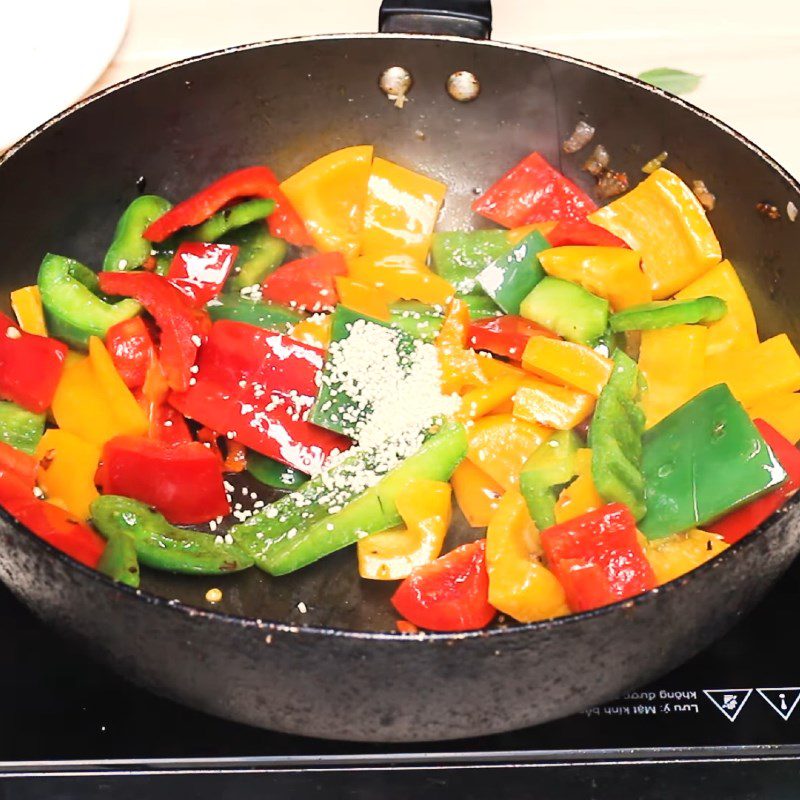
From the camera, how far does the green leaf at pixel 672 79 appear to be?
216 cm

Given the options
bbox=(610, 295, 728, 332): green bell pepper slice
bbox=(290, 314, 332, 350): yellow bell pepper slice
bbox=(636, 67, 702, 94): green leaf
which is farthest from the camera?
bbox=(636, 67, 702, 94): green leaf

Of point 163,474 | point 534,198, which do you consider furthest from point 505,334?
Result: point 163,474

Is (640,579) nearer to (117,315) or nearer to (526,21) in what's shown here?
(117,315)

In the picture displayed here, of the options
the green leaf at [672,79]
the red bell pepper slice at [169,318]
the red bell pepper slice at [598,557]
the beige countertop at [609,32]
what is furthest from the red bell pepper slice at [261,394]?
the green leaf at [672,79]

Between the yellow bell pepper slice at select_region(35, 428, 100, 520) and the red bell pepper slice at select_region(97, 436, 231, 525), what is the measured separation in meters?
0.02

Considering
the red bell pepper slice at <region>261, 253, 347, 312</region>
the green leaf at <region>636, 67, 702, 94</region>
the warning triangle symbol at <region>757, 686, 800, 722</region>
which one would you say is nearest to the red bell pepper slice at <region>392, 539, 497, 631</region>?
the warning triangle symbol at <region>757, 686, 800, 722</region>

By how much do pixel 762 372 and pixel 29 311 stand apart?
1.15 m

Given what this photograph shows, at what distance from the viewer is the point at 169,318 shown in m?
1.66

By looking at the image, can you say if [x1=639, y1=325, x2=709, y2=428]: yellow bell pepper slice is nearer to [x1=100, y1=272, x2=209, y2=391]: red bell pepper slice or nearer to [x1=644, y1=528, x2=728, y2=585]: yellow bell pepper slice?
[x1=644, y1=528, x2=728, y2=585]: yellow bell pepper slice

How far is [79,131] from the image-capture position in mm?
1771

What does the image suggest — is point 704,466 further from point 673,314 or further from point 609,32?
point 609,32

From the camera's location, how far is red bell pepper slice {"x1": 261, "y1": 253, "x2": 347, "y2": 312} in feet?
5.90

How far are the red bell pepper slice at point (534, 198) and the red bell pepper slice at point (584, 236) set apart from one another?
111 mm

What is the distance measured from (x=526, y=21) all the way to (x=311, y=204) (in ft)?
2.57
